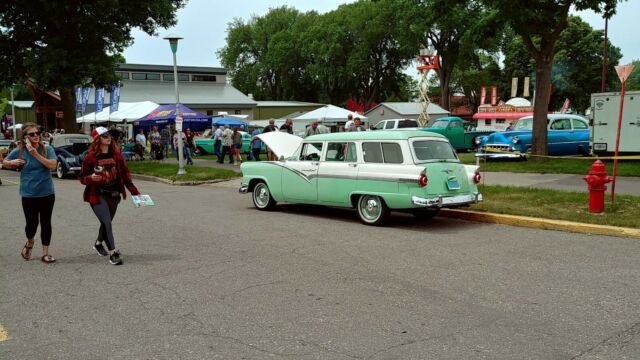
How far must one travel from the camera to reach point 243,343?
14.7ft

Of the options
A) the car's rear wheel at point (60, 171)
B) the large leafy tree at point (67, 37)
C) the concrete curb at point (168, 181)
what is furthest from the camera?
the large leafy tree at point (67, 37)

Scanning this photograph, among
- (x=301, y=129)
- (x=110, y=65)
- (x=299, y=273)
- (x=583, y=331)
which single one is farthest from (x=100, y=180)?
(x=301, y=129)

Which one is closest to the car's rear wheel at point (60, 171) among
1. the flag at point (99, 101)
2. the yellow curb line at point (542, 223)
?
the flag at point (99, 101)

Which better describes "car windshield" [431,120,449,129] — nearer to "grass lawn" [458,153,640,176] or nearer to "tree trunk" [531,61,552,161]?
"grass lawn" [458,153,640,176]

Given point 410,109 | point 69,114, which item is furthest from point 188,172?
point 410,109

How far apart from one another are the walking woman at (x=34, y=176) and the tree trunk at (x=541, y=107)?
615 inches

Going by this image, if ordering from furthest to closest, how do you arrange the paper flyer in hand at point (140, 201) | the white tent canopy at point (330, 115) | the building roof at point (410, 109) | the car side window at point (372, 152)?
the building roof at point (410, 109)
the white tent canopy at point (330, 115)
the car side window at point (372, 152)
the paper flyer in hand at point (140, 201)

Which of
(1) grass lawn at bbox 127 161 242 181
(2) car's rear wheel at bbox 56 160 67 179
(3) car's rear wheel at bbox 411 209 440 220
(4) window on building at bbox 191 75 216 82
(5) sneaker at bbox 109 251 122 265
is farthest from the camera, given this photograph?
(4) window on building at bbox 191 75 216 82

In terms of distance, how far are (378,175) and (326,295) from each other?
170 inches

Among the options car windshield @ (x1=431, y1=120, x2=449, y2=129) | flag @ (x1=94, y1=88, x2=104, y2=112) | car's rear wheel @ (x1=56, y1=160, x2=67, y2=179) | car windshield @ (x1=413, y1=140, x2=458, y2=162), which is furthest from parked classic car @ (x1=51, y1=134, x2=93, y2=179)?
car windshield @ (x1=413, y1=140, x2=458, y2=162)

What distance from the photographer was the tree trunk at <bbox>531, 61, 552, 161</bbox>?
18.8 metres

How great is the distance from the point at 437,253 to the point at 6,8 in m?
26.8

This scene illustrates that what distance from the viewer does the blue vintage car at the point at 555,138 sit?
21.1 metres

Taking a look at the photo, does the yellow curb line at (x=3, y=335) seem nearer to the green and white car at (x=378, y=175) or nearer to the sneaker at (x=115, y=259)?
the sneaker at (x=115, y=259)
